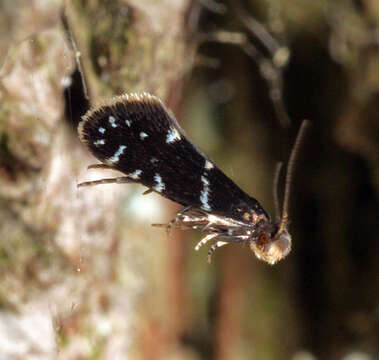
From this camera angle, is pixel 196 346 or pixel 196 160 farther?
pixel 196 346

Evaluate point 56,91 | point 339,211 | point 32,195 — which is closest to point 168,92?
point 56,91

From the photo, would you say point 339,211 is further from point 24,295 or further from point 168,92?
point 24,295

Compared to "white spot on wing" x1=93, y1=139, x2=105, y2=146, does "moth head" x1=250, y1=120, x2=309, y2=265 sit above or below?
below

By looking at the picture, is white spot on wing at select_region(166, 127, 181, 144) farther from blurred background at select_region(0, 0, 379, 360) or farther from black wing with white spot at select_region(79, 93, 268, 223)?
blurred background at select_region(0, 0, 379, 360)

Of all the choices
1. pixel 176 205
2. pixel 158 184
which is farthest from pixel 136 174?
pixel 176 205

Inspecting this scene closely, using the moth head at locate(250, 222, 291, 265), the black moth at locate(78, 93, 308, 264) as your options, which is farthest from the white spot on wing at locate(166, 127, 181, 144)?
the moth head at locate(250, 222, 291, 265)

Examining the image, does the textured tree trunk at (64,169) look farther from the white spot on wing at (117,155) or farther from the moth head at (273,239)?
the moth head at (273,239)

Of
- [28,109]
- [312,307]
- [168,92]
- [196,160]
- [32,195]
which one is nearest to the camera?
[196,160]
